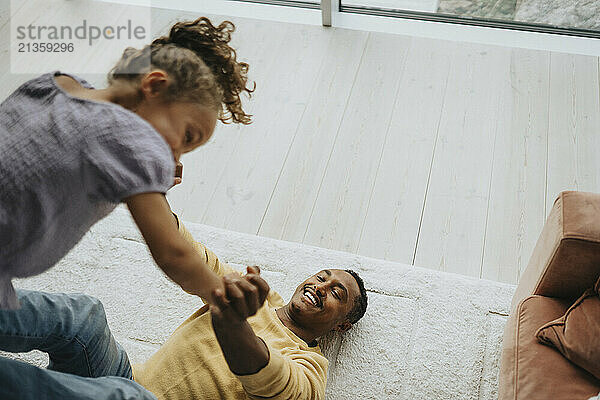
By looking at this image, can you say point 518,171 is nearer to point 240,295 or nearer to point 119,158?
point 240,295

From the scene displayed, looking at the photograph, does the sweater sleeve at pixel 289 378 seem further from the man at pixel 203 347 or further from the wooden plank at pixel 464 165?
the wooden plank at pixel 464 165

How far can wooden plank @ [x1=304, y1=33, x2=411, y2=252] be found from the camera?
2.20 metres

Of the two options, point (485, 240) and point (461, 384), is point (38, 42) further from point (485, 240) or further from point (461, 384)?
point (461, 384)

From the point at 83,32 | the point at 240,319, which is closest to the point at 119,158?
the point at 240,319

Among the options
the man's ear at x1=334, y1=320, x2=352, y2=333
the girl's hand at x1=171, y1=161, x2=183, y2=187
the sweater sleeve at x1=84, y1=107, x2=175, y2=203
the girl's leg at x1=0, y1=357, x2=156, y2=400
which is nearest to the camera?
the sweater sleeve at x1=84, y1=107, x2=175, y2=203

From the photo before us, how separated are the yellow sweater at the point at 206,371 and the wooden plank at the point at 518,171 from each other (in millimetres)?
767

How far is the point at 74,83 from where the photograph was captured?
3.48ft

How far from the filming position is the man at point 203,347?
3.72 ft

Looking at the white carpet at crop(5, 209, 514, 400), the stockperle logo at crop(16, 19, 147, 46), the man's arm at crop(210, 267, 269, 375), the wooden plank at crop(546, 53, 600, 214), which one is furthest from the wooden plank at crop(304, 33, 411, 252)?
the stockperle logo at crop(16, 19, 147, 46)

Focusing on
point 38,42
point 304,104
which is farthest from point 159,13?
point 304,104

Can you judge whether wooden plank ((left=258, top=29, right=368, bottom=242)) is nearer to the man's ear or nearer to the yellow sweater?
the man's ear

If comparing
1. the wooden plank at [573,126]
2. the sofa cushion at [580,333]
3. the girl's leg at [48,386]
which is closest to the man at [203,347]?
the girl's leg at [48,386]

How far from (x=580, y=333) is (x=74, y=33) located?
7.81 ft

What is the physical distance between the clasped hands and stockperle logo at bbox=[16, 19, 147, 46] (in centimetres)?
205
